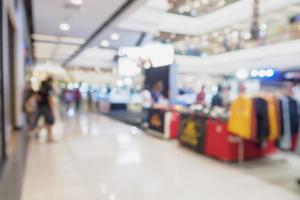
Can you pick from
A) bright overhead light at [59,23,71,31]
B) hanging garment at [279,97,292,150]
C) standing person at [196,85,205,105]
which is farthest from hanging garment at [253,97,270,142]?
bright overhead light at [59,23,71,31]

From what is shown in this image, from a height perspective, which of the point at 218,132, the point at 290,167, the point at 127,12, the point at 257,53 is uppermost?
the point at 127,12

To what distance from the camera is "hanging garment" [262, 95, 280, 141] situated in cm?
410

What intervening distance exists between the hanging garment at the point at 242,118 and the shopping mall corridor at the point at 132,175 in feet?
1.95

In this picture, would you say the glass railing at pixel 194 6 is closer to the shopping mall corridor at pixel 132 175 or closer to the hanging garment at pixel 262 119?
the hanging garment at pixel 262 119

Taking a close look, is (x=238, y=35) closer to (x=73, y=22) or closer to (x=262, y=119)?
(x=262, y=119)

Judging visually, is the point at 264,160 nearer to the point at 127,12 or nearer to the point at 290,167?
the point at 290,167

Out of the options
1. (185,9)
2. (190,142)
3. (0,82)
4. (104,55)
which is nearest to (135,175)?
(190,142)

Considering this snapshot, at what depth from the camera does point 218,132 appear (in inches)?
186

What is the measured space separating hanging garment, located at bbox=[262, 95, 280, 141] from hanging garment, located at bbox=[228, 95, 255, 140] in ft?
0.93

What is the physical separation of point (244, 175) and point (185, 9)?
3.02 metres

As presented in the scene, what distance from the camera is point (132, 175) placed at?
390 centimetres

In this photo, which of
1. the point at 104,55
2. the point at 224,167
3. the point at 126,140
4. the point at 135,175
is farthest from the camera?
the point at 104,55

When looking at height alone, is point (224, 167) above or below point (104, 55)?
below

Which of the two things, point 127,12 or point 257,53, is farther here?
point 257,53
